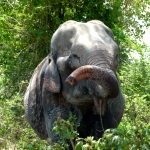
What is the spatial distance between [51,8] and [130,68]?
64.4 inches

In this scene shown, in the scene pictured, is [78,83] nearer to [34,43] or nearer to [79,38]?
[79,38]

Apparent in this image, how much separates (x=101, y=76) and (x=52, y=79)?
91cm

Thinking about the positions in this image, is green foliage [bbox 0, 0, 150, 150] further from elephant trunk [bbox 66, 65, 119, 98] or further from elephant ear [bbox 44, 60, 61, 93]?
elephant trunk [bbox 66, 65, 119, 98]

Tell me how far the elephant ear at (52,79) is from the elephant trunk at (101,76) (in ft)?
2.11

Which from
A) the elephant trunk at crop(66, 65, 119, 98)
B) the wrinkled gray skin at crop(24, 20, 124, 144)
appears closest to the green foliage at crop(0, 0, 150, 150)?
the wrinkled gray skin at crop(24, 20, 124, 144)

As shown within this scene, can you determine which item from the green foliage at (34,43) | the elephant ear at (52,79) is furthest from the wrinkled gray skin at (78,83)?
the green foliage at (34,43)

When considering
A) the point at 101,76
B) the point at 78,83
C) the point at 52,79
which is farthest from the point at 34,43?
the point at 101,76

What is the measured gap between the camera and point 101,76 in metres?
3.66

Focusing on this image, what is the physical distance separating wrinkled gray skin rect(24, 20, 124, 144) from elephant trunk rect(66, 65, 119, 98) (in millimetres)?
88

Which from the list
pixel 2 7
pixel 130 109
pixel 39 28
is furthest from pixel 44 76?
pixel 2 7

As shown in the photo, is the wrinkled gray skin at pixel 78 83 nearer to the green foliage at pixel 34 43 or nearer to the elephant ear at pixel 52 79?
the elephant ear at pixel 52 79

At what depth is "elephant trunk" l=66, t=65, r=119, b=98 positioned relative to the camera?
365 cm

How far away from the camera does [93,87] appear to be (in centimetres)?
399

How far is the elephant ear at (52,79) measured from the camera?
14.6 ft
